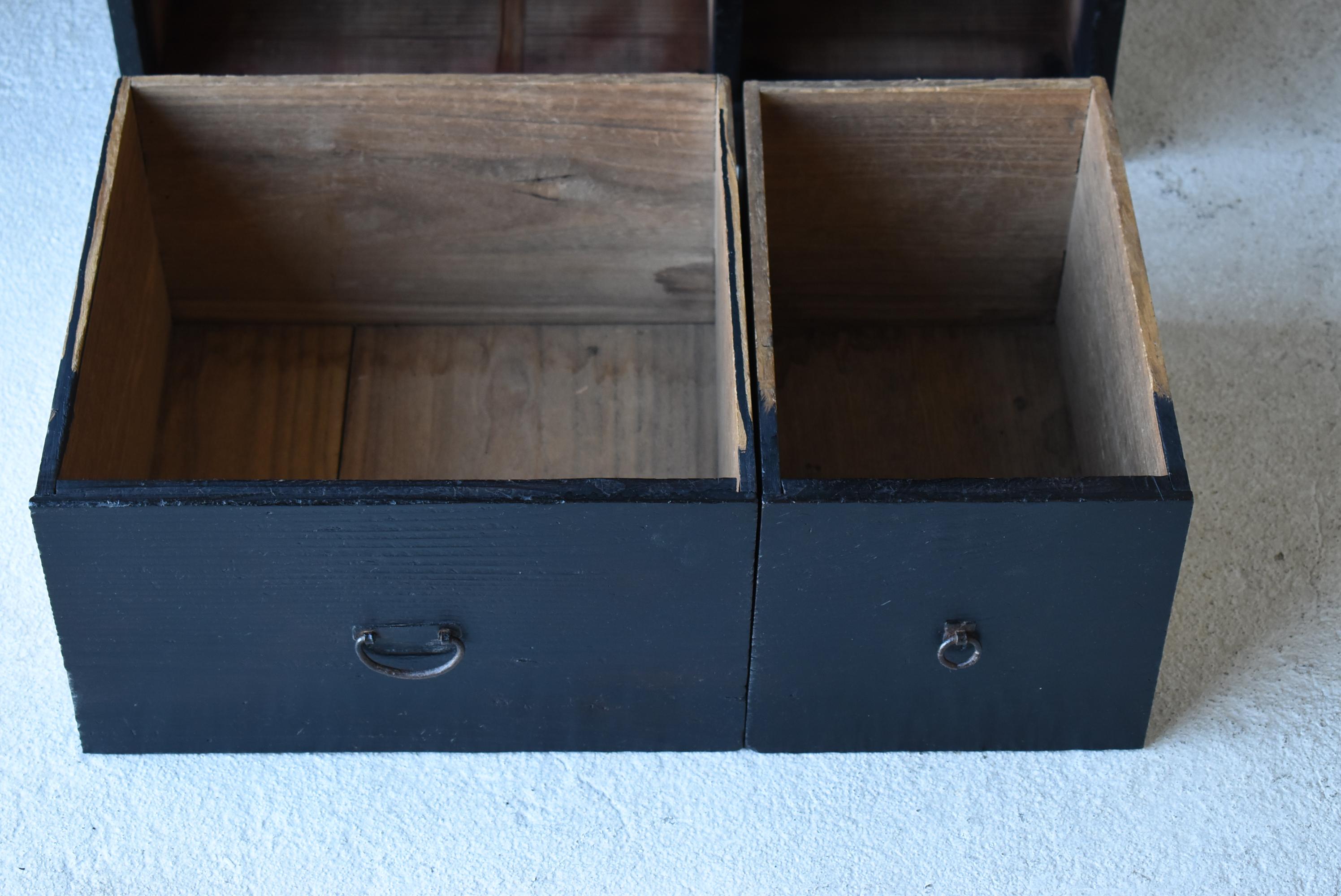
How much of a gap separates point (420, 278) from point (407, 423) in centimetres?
14

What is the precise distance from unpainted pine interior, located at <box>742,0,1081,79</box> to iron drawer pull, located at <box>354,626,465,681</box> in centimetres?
62

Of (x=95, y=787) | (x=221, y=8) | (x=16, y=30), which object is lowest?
(x=95, y=787)

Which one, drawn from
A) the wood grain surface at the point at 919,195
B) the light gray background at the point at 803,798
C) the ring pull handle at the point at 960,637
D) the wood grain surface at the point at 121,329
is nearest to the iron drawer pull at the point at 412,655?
the light gray background at the point at 803,798

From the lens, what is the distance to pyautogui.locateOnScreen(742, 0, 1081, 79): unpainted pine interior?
1523 millimetres

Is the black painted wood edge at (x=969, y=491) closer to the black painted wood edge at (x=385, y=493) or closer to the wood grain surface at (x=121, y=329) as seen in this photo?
the black painted wood edge at (x=385, y=493)

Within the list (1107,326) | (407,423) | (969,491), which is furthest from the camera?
(407,423)

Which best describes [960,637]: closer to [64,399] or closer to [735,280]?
[735,280]

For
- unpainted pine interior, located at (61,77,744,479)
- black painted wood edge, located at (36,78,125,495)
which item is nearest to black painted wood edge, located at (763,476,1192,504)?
unpainted pine interior, located at (61,77,744,479)

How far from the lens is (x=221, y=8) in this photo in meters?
1.53

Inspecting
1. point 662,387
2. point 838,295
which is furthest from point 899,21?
point 662,387

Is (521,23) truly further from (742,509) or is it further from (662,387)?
(742,509)

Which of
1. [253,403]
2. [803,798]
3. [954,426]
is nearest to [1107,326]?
[954,426]

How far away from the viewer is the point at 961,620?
3.81 ft

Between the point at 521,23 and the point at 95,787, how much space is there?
760 mm
